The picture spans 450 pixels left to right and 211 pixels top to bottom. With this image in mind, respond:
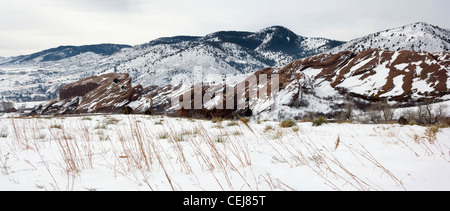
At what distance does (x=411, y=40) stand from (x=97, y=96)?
744 feet

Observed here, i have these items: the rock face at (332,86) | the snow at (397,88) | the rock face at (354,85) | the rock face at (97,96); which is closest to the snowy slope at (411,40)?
the rock face at (354,85)

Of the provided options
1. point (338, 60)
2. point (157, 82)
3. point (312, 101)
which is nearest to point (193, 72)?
point (157, 82)

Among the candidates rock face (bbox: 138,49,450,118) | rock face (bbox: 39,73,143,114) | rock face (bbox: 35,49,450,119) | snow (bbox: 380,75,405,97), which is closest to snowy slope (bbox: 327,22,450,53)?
rock face (bbox: 138,49,450,118)

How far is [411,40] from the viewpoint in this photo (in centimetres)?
15788

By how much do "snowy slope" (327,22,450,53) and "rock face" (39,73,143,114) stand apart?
596 feet

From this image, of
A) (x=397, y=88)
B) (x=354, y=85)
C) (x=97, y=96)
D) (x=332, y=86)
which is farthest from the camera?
(x=97, y=96)

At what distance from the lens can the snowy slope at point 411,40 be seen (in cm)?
14575

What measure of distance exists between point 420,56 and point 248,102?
173ft

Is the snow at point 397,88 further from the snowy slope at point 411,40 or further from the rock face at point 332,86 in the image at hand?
the snowy slope at point 411,40

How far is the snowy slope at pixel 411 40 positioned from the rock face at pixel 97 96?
18167 centimetres

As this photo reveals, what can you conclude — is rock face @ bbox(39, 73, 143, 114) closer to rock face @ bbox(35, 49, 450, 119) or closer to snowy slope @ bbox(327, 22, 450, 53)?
rock face @ bbox(35, 49, 450, 119)

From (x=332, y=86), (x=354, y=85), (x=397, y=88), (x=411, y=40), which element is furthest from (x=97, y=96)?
(x=411, y=40)

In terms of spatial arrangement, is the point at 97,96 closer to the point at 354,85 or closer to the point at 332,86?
the point at 332,86

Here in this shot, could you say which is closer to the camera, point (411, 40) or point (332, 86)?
point (332, 86)
